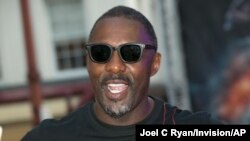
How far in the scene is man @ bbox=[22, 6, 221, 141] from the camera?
1598 mm

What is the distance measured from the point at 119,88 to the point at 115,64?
7 centimetres

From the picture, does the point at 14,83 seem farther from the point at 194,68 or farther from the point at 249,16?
the point at 249,16

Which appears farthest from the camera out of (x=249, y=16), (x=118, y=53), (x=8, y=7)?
(x=8, y=7)

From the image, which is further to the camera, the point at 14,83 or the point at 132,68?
the point at 14,83

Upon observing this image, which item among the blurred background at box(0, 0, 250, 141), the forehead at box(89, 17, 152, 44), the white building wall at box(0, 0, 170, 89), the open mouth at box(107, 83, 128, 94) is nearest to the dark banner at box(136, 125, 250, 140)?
the open mouth at box(107, 83, 128, 94)

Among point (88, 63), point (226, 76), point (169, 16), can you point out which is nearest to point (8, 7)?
point (169, 16)

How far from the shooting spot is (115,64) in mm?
1605

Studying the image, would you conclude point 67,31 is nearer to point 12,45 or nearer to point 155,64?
Result: point 12,45

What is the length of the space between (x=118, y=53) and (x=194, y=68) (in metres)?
4.26

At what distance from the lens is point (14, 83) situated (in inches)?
329

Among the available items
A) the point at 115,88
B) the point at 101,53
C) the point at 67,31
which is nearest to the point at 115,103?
the point at 115,88

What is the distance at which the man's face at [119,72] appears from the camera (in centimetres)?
159

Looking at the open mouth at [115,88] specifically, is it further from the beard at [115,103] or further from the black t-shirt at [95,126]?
the black t-shirt at [95,126]

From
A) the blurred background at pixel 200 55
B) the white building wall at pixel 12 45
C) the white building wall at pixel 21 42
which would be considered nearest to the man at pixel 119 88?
the blurred background at pixel 200 55
